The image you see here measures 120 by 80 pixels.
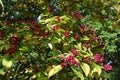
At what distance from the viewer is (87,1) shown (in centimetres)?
424

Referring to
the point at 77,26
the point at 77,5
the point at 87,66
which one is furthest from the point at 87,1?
the point at 87,66

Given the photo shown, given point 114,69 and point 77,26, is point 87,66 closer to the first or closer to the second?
point 77,26

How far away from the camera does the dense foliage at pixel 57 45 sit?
3389mm

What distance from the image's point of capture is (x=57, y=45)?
3766 millimetres

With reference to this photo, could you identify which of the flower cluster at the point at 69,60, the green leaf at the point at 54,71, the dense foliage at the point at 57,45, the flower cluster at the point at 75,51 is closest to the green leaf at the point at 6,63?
the dense foliage at the point at 57,45

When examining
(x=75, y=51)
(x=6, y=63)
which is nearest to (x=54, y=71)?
(x=75, y=51)

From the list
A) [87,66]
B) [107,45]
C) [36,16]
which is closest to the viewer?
[87,66]

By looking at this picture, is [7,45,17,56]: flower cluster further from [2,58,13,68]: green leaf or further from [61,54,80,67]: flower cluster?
[61,54,80,67]: flower cluster

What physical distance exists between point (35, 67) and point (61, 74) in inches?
12.4

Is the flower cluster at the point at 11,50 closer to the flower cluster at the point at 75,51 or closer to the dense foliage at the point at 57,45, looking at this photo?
the dense foliage at the point at 57,45

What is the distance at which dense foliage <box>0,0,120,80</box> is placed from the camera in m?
3.39

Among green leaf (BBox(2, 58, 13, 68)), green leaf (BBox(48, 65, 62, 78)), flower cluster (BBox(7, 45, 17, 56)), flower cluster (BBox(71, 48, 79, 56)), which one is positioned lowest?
green leaf (BBox(48, 65, 62, 78))

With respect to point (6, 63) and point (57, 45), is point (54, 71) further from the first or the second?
point (57, 45)

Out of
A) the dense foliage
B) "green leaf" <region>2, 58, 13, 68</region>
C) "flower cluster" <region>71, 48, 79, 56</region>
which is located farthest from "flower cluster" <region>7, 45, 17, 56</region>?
"flower cluster" <region>71, 48, 79, 56</region>
